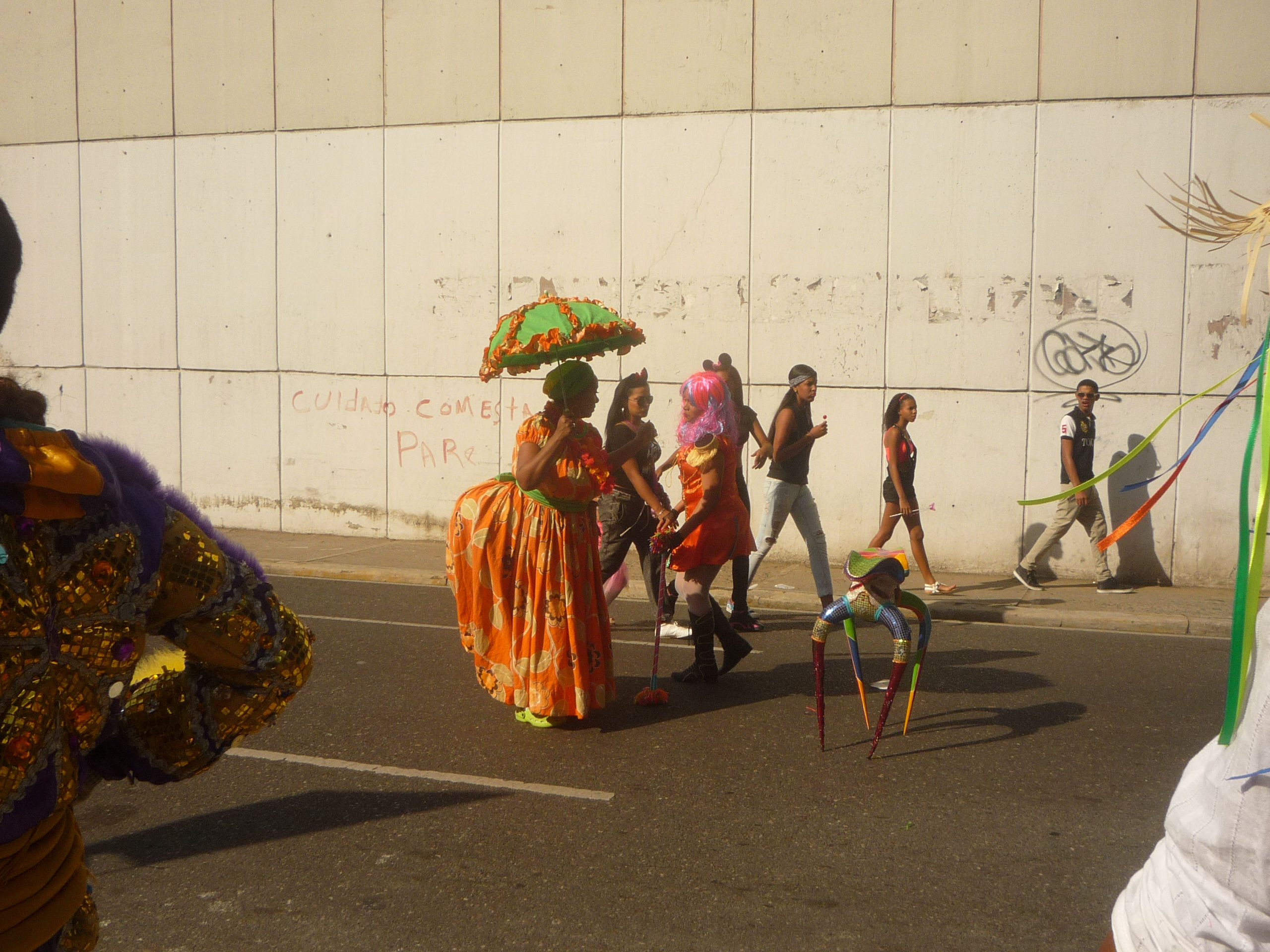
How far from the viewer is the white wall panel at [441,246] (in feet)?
39.1

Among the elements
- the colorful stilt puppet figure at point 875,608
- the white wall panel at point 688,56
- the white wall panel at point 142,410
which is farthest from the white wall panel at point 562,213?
the colorful stilt puppet figure at point 875,608

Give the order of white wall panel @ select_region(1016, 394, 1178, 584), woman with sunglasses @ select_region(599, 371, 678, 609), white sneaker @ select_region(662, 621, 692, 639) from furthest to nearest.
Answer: white wall panel @ select_region(1016, 394, 1178, 584), white sneaker @ select_region(662, 621, 692, 639), woman with sunglasses @ select_region(599, 371, 678, 609)

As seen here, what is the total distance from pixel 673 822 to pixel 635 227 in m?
7.88

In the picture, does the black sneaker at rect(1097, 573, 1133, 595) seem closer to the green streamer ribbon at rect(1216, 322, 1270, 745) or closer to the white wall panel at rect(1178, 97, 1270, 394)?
the white wall panel at rect(1178, 97, 1270, 394)

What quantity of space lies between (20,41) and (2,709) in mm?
14426

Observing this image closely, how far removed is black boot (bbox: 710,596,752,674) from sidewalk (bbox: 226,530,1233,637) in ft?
8.68

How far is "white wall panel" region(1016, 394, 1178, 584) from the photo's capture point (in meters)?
10.2

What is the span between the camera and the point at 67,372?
13.7 m

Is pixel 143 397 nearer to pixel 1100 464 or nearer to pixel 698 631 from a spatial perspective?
pixel 698 631

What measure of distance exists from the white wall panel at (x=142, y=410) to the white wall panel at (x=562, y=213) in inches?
164

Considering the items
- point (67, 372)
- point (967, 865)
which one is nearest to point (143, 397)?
point (67, 372)

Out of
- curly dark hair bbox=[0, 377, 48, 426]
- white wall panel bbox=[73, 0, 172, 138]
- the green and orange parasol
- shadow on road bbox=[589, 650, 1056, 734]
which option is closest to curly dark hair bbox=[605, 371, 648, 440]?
the green and orange parasol

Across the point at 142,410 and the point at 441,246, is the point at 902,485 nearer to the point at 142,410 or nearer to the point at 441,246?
the point at 441,246

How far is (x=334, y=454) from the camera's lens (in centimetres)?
1264
